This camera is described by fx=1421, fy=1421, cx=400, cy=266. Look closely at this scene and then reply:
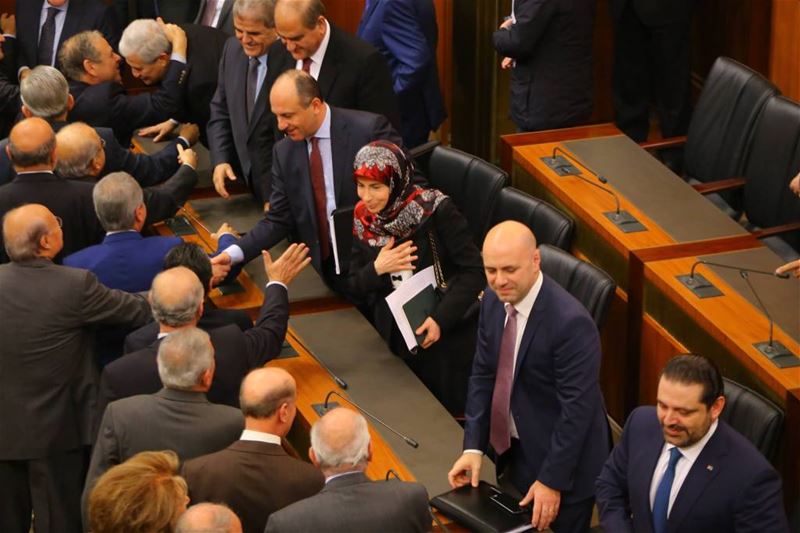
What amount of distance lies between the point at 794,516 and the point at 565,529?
0.72 meters

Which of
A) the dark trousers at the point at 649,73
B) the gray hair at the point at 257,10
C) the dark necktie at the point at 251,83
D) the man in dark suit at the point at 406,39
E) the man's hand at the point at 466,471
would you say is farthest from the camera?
the dark trousers at the point at 649,73

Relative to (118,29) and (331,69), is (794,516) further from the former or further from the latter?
(118,29)

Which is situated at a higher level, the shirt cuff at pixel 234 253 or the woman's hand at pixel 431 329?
the shirt cuff at pixel 234 253

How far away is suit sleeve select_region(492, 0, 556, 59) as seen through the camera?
604 cm

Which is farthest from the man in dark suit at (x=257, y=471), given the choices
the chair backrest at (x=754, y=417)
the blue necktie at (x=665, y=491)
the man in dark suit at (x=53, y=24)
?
the man in dark suit at (x=53, y=24)

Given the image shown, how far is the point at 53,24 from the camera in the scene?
682 cm

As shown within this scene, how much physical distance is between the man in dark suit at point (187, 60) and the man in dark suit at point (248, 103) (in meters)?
0.33

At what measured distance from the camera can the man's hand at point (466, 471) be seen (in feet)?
13.3

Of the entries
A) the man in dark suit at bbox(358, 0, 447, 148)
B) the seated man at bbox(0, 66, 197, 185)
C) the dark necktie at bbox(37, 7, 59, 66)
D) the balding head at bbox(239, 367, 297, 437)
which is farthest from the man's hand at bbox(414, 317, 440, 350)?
the dark necktie at bbox(37, 7, 59, 66)

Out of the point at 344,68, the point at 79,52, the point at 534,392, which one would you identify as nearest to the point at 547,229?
the point at 344,68

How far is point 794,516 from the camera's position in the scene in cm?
424

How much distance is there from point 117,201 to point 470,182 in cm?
154

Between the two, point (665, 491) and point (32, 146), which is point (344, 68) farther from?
point (665, 491)

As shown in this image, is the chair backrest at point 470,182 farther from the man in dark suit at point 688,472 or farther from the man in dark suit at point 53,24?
the man in dark suit at point 53,24
